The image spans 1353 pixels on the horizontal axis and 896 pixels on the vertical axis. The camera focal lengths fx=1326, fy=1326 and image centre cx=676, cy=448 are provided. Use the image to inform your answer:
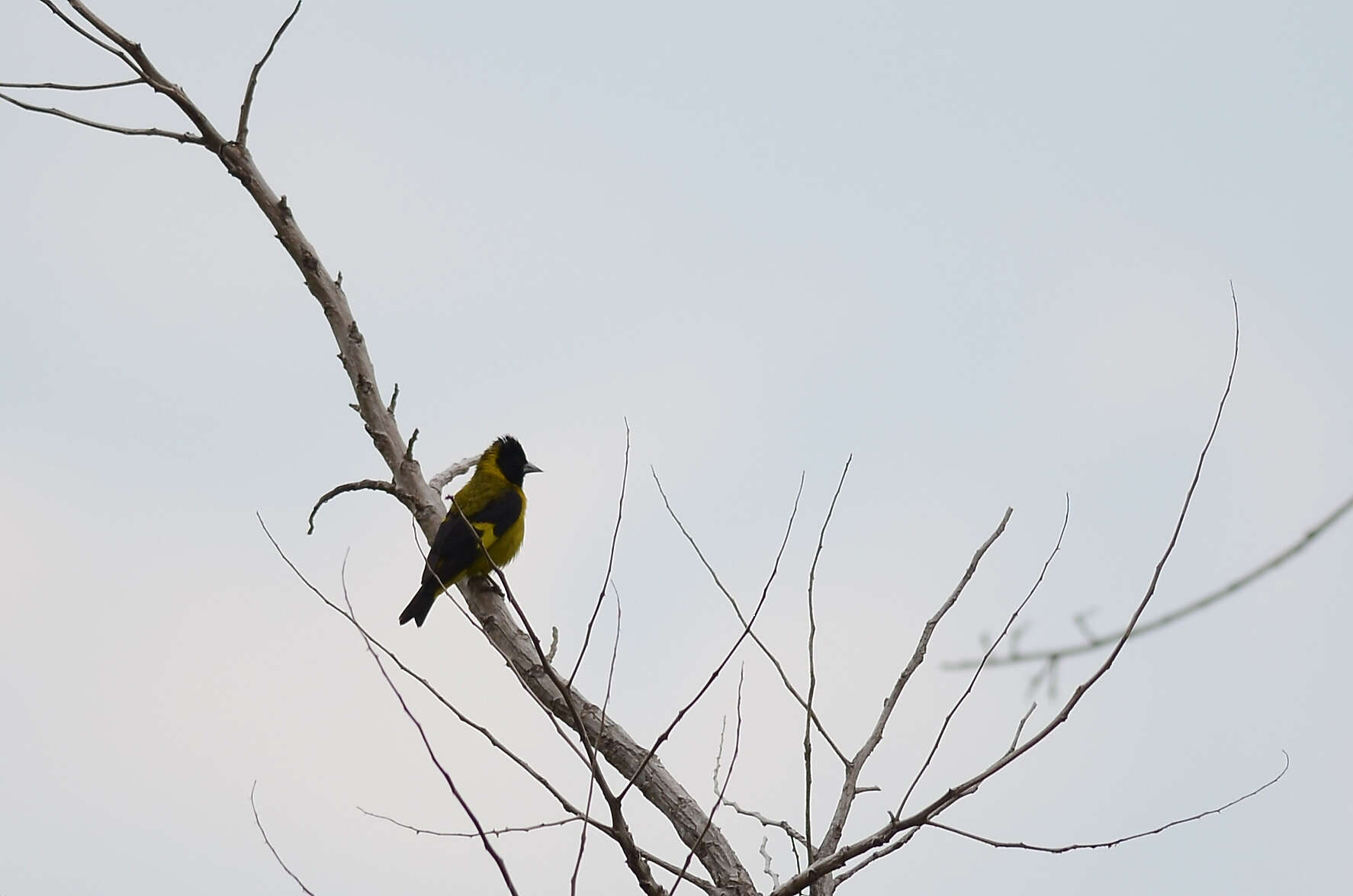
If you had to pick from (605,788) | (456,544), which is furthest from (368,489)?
(605,788)

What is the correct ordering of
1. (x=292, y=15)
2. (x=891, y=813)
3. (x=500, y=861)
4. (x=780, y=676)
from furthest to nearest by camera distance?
(x=292, y=15)
(x=780, y=676)
(x=891, y=813)
(x=500, y=861)

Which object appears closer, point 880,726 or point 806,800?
point 806,800

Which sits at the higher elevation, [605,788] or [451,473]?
[451,473]

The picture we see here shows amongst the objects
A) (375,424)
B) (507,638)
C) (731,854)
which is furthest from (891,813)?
(375,424)

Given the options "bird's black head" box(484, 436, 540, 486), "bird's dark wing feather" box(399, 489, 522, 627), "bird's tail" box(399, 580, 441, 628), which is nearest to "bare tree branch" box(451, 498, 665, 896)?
"bird's dark wing feather" box(399, 489, 522, 627)

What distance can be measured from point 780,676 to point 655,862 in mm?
628

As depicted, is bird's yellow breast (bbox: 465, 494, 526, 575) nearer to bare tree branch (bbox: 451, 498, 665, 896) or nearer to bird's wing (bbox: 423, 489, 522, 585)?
bird's wing (bbox: 423, 489, 522, 585)

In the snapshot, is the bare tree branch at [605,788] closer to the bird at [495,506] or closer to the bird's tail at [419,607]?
the bird at [495,506]

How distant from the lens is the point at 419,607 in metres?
7.70

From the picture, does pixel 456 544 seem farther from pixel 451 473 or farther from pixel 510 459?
pixel 510 459

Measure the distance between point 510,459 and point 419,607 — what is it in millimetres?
1682

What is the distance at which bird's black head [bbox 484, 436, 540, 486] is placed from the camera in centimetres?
906

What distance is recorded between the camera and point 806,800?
3301 mm

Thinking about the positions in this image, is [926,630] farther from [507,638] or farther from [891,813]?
[507,638]
